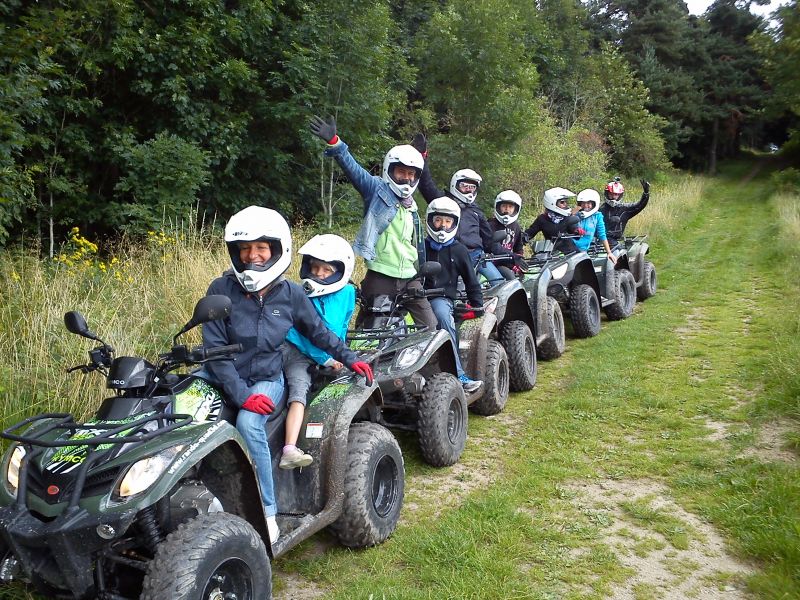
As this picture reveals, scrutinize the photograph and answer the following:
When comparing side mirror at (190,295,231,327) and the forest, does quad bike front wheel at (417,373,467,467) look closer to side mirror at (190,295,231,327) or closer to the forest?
side mirror at (190,295,231,327)

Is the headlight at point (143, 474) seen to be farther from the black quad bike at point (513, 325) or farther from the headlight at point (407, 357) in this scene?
the black quad bike at point (513, 325)

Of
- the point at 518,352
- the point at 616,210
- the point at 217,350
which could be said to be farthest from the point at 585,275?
the point at 217,350

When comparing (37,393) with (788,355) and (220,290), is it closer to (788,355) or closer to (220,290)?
(220,290)

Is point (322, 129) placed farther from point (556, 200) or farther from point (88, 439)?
point (556, 200)

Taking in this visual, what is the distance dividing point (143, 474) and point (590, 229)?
28.3 ft

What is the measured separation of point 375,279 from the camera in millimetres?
5688

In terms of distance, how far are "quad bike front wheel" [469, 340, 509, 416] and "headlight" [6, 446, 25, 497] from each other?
394cm

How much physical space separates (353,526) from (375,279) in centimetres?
243

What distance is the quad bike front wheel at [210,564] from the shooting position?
2459 mm

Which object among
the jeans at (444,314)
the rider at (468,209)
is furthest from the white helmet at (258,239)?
the rider at (468,209)

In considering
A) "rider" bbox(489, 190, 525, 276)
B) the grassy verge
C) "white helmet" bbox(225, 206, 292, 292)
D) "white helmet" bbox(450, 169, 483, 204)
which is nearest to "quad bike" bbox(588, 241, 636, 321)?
the grassy verge

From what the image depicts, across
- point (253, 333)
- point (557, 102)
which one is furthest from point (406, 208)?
point (557, 102)

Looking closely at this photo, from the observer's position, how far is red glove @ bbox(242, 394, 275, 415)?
10.8 ft

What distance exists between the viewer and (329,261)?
427 centimetres
